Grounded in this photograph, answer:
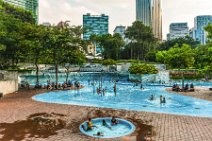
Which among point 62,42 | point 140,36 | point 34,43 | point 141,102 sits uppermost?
point 140,36

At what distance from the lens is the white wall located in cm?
3139

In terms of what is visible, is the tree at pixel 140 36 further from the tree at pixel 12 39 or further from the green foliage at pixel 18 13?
the tree at pixel 12 39

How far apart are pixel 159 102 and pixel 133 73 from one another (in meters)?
19.4

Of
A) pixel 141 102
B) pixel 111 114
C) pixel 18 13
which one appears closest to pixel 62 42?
pixel 141 102

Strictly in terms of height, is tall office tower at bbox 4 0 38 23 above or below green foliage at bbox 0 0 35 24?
above

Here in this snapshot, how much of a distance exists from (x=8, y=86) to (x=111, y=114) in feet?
57.3

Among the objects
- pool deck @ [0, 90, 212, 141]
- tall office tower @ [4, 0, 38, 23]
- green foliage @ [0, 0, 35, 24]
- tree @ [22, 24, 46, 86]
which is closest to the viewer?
A: pool deck @ [0, 90, 212, 141]

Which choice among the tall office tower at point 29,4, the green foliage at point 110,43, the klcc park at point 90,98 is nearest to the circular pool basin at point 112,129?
the klcc park at point 90,98

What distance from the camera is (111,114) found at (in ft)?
70.8

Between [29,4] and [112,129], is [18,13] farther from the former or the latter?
[112,129]

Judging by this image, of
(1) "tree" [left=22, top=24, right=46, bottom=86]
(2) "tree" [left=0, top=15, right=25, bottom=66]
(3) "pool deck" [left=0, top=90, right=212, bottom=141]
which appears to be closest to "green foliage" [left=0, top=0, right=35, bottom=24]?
(2) "tree" [left=0, top=15, right=25, bottom=66]

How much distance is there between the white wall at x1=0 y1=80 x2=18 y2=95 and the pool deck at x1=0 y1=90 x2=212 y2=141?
4095 millimetres

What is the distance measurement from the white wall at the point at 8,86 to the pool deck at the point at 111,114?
4095 mm

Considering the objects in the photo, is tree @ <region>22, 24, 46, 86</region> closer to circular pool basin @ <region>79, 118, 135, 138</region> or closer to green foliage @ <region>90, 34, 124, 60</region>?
circular pool basin @ <region>79, 118, 135, 138</region>
